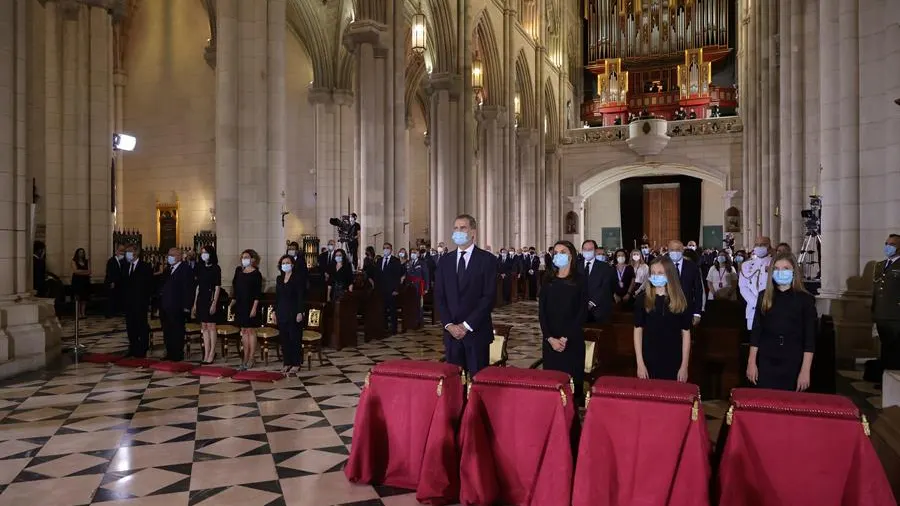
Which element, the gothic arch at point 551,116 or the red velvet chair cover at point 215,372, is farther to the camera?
the gothic arch at point 551,116

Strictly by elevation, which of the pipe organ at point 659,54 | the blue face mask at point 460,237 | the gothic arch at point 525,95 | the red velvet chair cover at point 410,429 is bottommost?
the red velvet chair cover at point 410,429

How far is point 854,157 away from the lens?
8945 mm

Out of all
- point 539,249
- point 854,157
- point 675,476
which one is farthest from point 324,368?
point 539,249

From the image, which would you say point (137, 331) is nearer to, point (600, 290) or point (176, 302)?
point (176, 302)

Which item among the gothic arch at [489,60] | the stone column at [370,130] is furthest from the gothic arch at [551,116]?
the stone column at [370,130]

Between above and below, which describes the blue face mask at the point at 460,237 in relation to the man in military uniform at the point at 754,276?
above

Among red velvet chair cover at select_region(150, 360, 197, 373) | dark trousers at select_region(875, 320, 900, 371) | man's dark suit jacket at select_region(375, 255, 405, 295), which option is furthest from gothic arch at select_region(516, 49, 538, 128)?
dark trousers at select_region(875, 320, 900, 371)

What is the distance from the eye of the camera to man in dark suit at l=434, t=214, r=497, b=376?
5.25 m

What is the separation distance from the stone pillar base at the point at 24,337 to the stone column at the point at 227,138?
143 inches

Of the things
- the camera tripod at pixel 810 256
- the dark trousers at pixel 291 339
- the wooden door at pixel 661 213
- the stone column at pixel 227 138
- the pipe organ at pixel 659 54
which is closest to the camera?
the dark trousers at pixel 291 339

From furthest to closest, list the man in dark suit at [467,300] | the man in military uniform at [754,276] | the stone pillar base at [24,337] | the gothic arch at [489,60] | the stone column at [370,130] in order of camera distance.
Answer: the gothic arch at [489,60]
the stone column at [370,130]
the stone pillar base at [24,337]
the man in military uniform at [754,276]
the man in dark suit at [467,300]

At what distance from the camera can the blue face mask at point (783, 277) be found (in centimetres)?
448

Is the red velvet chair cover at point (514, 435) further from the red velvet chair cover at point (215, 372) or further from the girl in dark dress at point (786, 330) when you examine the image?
the red velvet chair cover at point (215, 372)

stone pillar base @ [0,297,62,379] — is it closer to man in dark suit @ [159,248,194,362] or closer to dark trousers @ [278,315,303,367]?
man in dark suit @ [159,248,194,362]
